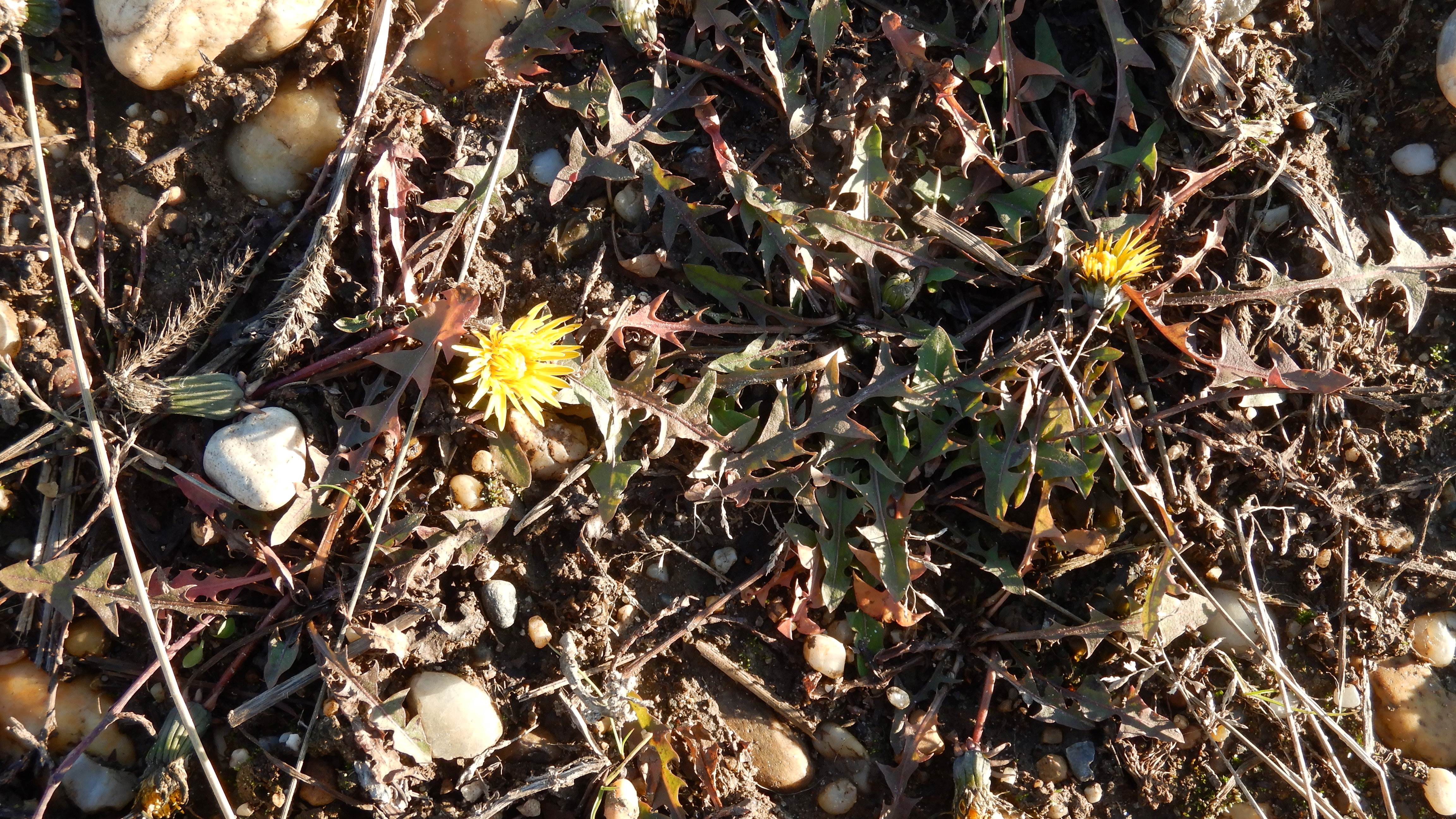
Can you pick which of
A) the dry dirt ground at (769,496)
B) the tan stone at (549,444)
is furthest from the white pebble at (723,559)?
the tan stone at (549,444)

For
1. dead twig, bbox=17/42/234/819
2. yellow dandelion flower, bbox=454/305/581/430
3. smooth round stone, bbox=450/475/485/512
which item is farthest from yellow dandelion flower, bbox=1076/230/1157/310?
dead twig, bbox=17/42/234/819

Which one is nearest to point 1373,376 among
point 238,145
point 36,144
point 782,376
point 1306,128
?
point 1306,128

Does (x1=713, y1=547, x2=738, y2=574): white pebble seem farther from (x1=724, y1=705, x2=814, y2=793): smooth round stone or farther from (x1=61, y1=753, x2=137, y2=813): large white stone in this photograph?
(x1=61, y1=753, x2=137, y2=813): large white stone

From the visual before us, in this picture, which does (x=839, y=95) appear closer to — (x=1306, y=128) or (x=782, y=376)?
(x=782, y=376)

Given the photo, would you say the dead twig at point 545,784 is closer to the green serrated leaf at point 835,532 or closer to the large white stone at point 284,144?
the green serrated leaf at point 835,532

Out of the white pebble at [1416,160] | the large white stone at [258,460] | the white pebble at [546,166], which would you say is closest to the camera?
the large white stone at [258,460]
